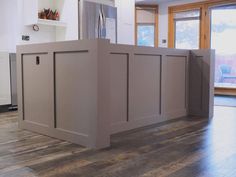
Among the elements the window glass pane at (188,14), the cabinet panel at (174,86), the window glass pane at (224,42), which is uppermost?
the window glass pane at (188,14)

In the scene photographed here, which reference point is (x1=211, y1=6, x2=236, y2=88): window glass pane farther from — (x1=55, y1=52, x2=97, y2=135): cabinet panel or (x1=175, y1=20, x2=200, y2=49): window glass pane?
(x1=55, y1=52, x2=97, y2=135): cabinet panel

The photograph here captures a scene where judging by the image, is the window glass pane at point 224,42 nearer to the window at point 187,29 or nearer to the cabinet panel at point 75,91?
the window at point 187,29

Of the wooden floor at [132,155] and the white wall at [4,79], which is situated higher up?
the white wall at [4,79]

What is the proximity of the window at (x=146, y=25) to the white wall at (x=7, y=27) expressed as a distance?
150 inches

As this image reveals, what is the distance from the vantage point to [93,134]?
2477mm

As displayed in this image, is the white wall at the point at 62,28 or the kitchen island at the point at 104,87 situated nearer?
the kitchen island at the point at 104,87

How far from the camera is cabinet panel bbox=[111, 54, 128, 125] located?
291 centimetres

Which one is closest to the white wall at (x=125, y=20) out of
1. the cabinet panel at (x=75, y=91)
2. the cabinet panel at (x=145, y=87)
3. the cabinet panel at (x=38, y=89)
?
the cabinet panel at (x=145, y=87)

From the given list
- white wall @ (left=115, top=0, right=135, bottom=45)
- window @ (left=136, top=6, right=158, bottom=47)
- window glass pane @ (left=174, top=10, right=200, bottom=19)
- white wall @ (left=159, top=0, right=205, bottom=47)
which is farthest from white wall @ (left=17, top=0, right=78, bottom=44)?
window glass pane @ (left=174, top=10, right=200, bottom=19)

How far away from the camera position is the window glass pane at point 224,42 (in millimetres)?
6847

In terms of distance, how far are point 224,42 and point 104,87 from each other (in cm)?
537

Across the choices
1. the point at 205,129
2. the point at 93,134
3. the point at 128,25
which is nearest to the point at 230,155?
the point at 205,129

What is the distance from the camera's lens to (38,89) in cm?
300

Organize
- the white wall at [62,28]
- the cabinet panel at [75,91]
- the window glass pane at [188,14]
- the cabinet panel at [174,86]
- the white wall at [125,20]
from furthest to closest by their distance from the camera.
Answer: the window glass pane at [188,14]
the white wall at [125,20]
the white wall at [62,28]
the cabinet panel at [174,86]
the cabinet panel at [75,91]
